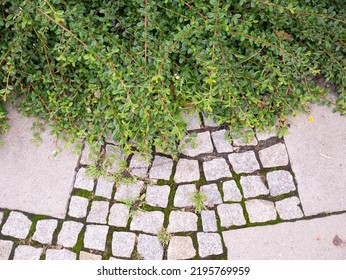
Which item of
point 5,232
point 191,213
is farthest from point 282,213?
point 5,232

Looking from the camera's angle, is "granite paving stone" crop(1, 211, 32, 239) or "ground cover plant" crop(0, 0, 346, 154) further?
"granite paving stone" crop(1, 211, 32, 239)

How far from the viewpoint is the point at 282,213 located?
3250 mm

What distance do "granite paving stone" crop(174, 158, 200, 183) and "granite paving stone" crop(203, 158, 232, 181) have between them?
0.26 feet

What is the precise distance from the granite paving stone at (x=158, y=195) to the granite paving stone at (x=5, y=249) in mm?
1244

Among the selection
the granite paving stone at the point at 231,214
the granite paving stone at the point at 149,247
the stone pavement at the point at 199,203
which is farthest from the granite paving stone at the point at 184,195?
the granite paving stone at the point at 149,247

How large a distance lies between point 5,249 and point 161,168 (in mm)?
1509

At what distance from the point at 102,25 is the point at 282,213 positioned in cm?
215

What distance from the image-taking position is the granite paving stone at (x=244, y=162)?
338 cm

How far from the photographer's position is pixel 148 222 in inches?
131

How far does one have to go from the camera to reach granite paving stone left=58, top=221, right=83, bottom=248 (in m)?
Result: 3.31

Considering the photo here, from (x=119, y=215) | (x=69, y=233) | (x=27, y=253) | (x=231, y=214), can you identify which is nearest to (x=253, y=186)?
(x=231, y=214)

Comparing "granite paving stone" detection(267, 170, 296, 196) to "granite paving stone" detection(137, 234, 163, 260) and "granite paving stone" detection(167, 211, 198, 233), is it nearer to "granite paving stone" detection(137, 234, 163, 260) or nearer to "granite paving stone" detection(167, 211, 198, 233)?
"granite paving stone" detection(167, 211, 198, 233)

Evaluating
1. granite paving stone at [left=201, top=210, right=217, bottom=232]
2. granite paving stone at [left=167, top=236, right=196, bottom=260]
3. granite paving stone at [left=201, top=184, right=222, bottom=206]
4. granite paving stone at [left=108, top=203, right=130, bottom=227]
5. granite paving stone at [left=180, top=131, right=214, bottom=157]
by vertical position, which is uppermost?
granite paving stone at [left=180, top=131, right=214, bottom=157]

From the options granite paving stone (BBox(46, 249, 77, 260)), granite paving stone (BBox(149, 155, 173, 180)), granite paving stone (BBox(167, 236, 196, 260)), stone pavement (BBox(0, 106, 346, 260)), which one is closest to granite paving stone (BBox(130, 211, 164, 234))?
stone pavement (BBox(0, 106, 346, 260))
